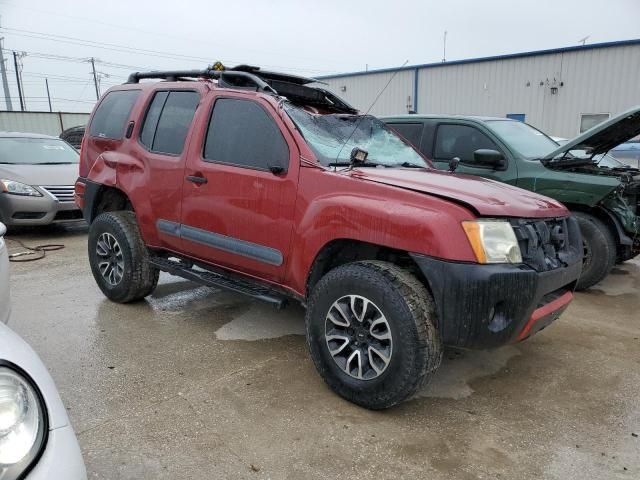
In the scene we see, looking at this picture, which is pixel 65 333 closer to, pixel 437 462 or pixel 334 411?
pixel 334 411

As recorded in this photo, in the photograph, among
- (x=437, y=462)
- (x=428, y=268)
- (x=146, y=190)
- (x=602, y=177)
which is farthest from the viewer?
(x=602, y=177)

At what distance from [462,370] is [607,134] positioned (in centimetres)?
313

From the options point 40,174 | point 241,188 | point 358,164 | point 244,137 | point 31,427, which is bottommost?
point 31,427

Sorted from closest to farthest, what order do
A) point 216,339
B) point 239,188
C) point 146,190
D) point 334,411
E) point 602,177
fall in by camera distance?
point 334,411 → point 239,188 → point 216,339 → point 146,190 → point 602,177

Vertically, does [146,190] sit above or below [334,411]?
A: above

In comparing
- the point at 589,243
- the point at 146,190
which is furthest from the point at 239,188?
the point at 589,243

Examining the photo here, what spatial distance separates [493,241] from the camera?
8.58ft

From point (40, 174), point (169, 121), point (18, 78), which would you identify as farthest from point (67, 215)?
point (18, 78)

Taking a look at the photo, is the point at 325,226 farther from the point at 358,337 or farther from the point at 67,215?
the point at 67,215

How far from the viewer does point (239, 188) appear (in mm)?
3465

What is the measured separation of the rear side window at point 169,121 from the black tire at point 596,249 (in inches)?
157

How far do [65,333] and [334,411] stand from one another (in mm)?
2375

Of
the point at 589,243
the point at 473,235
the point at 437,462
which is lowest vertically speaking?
the point at 437,462

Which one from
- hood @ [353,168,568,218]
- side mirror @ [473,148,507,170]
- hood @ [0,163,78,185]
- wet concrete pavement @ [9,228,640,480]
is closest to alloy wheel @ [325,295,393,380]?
wet concrete pavement @ [9,228,640,480]
